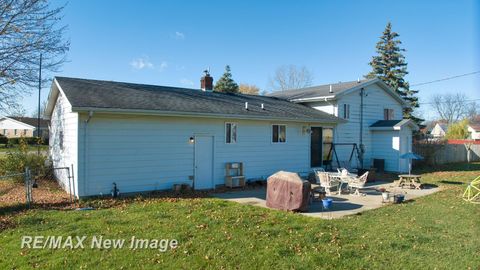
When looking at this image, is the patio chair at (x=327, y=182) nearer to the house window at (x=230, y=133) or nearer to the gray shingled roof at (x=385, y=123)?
the house window at (x=230, y=133)

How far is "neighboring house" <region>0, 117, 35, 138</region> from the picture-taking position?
198ft

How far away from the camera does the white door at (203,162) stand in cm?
1279

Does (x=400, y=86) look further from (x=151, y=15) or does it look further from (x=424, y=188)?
(x=151, y=15)

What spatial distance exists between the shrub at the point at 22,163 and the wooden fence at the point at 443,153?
22080 mm

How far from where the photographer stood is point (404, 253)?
19.6 ft

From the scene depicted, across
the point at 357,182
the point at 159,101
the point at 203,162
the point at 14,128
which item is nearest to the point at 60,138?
the point at 159,101

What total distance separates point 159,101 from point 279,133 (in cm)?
561

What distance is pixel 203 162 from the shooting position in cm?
1296

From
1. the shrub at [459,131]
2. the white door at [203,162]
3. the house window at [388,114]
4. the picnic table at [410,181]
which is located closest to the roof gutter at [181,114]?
the white door at [203,162]

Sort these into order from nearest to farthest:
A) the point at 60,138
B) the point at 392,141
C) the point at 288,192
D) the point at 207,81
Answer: the point at 288,192 → the point at 60,138 → the point at 207,81 → the point at 392,141

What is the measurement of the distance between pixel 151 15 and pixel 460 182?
16.3 meters

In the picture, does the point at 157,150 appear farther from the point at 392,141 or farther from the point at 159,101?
the point at 392,141

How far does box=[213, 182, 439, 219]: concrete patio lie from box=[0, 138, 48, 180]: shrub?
7.91 m

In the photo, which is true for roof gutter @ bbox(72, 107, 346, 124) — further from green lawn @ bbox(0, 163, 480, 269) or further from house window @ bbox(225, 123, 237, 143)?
green lawn @ bbox(0, 163, 480, 269)
